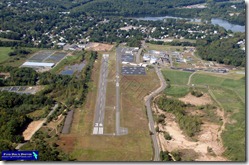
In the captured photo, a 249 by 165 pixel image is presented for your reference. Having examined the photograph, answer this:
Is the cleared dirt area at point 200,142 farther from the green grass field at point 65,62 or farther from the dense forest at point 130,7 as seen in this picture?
the dense forest at point 130,7

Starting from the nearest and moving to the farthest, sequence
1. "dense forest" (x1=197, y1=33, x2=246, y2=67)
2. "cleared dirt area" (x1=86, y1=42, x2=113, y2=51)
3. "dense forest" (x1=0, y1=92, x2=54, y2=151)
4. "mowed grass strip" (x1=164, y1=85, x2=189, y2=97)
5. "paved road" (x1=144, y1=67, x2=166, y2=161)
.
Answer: "paved road" (x1=144, y1=67, x2=166, y2=161)
"dense forest" (x1=0, y1=92, x2=54, y2=151)
"mowed grass strip" (x1=164, y1=85, x2=189, y2=97)
"dense forest" (x1=197, y1=33, x2=246, y2=67)
"cleared dirt area" (x1=86, y1=42, x2=113, y2=51)

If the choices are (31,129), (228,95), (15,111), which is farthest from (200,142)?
(15,111)

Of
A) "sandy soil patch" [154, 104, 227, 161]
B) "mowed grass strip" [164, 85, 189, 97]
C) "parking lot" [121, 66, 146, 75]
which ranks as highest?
"parking lot" [121, 66, 146, 75]

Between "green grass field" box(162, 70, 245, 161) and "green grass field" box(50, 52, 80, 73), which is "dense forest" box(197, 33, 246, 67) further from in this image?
"green grass field" box(50, 52, 80, 73)

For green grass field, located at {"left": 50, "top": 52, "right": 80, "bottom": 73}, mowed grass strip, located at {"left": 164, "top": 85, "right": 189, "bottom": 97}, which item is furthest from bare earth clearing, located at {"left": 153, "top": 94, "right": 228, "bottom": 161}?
green grass field, located at {"left": 50, "top": 52, "right": 80, "bottom": 73}

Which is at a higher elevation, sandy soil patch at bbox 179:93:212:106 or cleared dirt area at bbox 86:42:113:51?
cleared dirt area at bbox 86:42:113:51

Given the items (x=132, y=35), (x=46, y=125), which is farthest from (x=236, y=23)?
(x=46, y=125)
